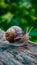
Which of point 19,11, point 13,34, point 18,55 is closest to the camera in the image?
point 18,55

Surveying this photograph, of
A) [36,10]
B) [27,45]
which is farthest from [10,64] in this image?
[36,10]

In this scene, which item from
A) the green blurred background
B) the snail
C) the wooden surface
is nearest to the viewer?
the wooden surface

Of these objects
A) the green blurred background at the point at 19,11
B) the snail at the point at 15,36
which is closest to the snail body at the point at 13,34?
the snail at the point at 15,36

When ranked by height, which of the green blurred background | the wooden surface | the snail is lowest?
the wooden surface

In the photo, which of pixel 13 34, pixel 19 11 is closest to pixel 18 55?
pixel 13 34

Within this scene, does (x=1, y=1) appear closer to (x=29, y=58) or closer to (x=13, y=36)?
(x=13, y=36)

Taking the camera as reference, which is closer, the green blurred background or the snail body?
the snail body

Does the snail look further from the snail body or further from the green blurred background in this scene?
the green blurred background

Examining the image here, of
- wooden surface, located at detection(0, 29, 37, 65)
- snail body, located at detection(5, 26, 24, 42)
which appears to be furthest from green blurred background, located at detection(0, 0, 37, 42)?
wooden surface, located at detection(0, 29, 37, 65)

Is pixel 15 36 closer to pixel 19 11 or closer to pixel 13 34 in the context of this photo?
pixel 13 34

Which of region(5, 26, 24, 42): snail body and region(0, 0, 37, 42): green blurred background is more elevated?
region(0, 0, 37, 42): green blurred background

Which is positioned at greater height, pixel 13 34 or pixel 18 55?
pixel 13 34

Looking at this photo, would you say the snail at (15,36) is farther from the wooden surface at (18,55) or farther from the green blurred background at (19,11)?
the green blurred background at (19,11)
